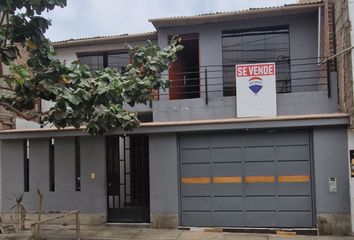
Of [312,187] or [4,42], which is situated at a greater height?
[4,42]

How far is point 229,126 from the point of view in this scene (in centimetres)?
1217

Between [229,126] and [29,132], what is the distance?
5.99 m

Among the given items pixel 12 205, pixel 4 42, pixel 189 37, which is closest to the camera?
pixel 4 42

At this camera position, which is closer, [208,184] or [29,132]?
[208,184]

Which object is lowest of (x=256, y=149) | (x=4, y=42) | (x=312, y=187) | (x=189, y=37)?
(x=312, y=187)

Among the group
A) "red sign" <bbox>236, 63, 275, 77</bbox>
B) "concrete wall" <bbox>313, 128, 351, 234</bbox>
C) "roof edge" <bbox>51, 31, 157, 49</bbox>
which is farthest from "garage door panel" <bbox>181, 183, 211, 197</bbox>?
"roof edge" <bbox>51, 31, 157, 49</bbox>

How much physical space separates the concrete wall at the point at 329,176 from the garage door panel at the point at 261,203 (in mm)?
1138

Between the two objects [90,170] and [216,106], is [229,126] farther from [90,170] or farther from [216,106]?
[90,170]

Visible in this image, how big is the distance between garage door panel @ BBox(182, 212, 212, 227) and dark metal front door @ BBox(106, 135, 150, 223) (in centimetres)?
125

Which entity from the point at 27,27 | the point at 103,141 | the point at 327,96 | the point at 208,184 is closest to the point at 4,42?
the point at 27,27

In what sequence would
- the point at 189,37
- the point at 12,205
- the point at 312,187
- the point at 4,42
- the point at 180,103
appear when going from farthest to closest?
the point at 189,37 < the point at 12,205 < the point at 180,103 < the point at 312,187 < the point at 4,42

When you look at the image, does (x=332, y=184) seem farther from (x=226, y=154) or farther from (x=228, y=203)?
(x=226, y=154)

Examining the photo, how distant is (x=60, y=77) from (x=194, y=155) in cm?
487

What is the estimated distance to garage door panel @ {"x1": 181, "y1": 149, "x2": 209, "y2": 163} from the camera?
41.9 ft
